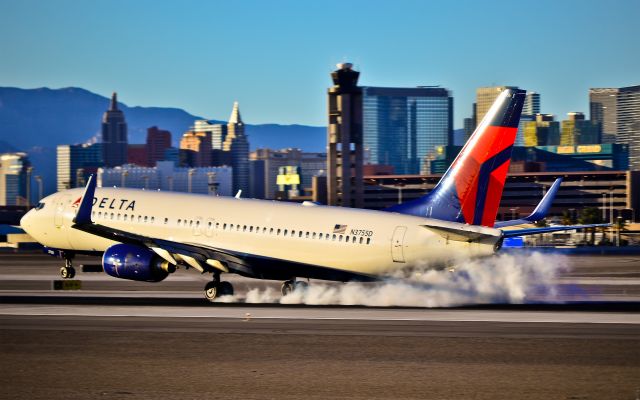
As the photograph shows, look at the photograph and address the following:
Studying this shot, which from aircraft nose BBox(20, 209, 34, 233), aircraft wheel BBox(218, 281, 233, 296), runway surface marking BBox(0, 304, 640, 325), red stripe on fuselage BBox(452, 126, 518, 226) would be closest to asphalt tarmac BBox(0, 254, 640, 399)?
runway surface marking BBox(0, 304, 640, 325)

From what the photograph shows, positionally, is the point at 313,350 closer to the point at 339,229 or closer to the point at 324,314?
the point at 324,314

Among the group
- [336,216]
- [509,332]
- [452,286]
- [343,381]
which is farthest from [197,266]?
[343,381]

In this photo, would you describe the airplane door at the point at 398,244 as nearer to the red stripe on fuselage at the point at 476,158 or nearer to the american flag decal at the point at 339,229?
the american flag decal at the point at 339,229

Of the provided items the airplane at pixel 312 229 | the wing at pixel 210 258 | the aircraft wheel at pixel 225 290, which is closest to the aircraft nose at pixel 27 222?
the airplane at pixel 312 229

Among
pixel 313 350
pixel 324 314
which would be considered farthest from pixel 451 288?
pixel 313 350

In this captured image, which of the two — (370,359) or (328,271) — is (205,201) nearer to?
(328,271)

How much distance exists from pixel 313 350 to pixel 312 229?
14.3 metres

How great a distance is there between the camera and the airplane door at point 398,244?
39500 mm

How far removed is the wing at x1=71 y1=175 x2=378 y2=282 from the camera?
41344mm

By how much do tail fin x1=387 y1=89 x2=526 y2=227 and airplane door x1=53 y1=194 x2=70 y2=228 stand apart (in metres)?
20.2

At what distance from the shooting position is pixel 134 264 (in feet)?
134

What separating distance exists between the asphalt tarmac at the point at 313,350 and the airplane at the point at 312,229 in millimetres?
2187

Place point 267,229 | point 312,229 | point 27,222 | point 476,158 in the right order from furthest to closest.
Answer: point 27,222 → point 267,229 → point 312,229 → point 476,158

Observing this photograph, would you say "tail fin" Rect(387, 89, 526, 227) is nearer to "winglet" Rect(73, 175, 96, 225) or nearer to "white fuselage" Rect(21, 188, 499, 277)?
"white fuselage" Rect(21, 188, 499, 277)
